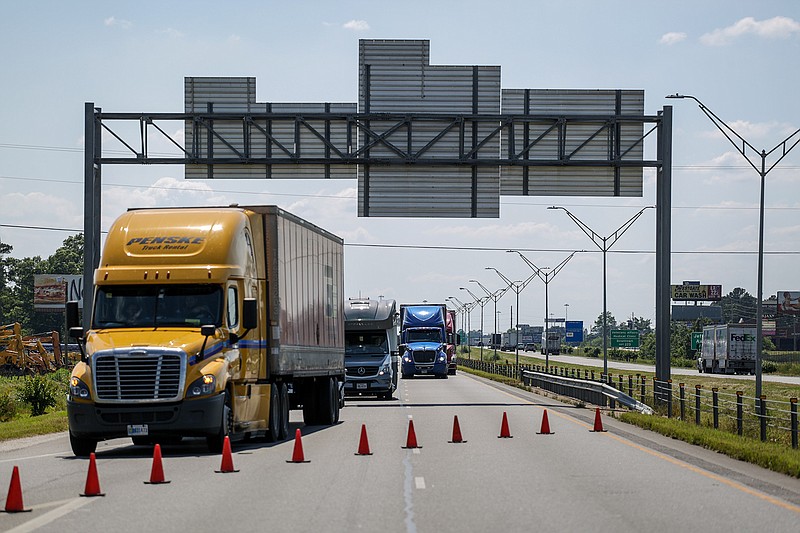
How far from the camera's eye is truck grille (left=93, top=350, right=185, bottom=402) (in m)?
21.3

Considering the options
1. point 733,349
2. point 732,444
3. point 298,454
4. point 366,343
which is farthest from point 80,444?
point 733,349

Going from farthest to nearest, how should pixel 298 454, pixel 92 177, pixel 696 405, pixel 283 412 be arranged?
1. pixel 92 177
2. pixel 696 405
3. pixel 283 412
4. pixel 298 454

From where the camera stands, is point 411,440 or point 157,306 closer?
point 157,306

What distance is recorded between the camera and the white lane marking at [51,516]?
40.0 feet

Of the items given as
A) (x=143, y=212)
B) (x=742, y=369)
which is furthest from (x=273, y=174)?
(x=742, y=369)

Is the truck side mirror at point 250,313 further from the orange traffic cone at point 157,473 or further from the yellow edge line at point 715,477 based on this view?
the yellow edge line at point 715,477

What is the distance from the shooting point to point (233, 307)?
75.6 ft

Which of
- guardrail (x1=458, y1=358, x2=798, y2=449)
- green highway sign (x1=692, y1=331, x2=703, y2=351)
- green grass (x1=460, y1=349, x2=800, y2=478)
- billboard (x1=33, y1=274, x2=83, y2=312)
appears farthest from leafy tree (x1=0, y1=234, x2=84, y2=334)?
green grass (x1=460, y1=349, x2=800, y2=478)

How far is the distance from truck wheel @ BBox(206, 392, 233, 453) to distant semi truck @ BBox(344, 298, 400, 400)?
77.6 feet

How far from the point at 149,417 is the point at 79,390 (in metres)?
1.33

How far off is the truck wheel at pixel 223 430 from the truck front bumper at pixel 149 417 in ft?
1.32

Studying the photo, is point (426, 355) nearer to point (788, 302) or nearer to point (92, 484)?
point (92, 484)

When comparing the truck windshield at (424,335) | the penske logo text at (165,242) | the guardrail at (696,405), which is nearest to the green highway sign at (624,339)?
the truck windshield at (424,335)

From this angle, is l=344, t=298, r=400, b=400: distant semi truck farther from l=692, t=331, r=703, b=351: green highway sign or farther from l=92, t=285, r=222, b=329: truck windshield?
l=692, t=331, r=703, b=351: green highway sign
